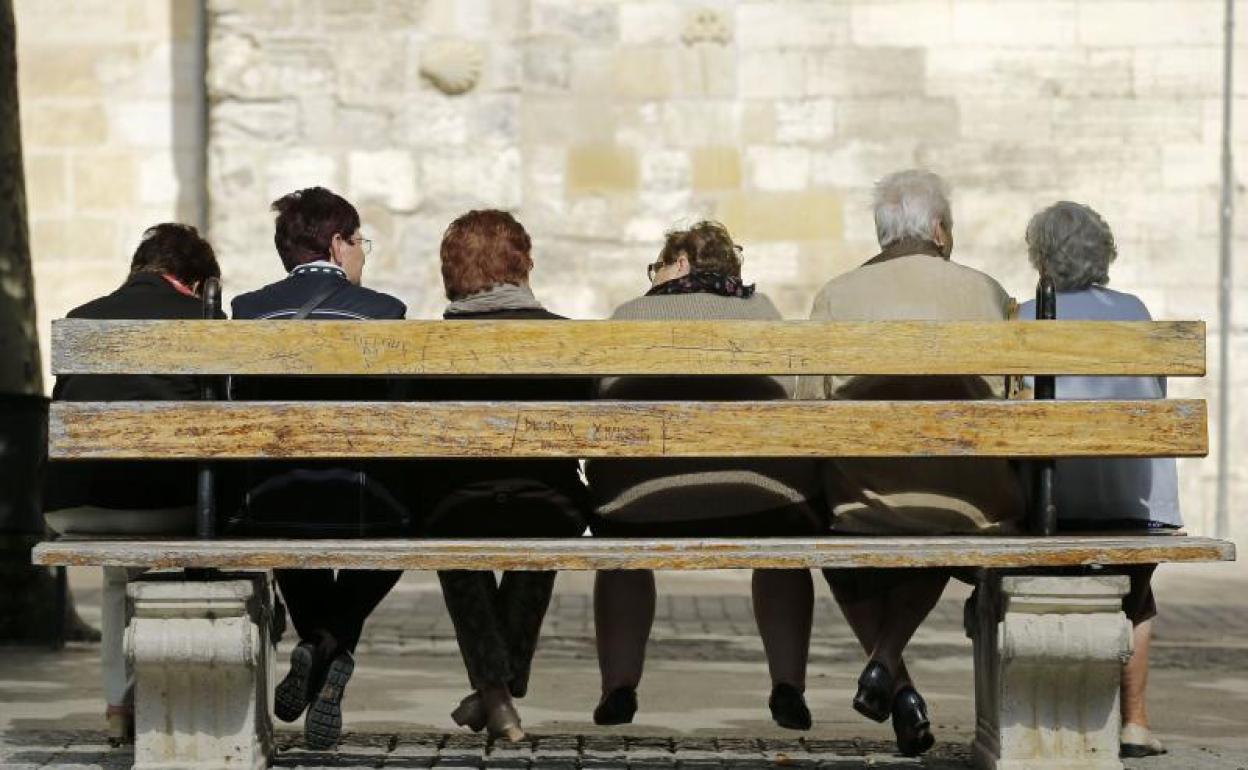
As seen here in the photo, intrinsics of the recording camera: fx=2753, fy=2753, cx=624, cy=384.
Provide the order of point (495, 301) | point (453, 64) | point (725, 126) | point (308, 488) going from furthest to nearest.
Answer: point (725, 126) < point (453, 64) < point (495, 301) < point (308, 488)

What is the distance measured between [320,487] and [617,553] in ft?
2.72

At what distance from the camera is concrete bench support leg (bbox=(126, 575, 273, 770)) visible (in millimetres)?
6316

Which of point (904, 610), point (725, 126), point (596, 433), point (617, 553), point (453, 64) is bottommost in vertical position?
point (904, 610)

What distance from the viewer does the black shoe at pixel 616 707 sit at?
716 centimetres

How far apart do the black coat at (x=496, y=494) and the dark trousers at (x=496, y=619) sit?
16 cm

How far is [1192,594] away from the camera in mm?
12945

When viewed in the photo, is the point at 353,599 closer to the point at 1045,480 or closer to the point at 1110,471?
the point at 1045,480

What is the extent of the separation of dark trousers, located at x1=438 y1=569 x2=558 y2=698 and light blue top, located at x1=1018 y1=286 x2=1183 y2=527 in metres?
1.40

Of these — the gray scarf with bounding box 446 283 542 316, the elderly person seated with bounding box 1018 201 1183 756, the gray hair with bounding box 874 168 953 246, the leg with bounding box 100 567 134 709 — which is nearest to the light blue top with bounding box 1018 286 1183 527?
the elderly person seated with bounding box 1018 201 1183 756

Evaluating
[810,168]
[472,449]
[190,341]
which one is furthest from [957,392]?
[810,168]

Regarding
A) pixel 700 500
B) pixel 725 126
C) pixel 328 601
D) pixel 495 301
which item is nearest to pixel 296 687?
pixel 328 601

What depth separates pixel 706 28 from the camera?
14.5 meters

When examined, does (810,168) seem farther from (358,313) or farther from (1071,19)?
(358,313)

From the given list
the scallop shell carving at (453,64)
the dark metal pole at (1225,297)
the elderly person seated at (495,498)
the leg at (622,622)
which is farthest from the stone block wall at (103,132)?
the leg at (622,622)
